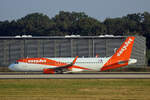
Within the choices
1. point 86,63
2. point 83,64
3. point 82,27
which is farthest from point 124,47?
point 82,27

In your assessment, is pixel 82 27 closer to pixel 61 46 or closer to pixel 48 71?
pixel 61 46

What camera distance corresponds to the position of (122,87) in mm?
38469

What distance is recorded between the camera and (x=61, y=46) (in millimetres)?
88438

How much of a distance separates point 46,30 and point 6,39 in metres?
62.2

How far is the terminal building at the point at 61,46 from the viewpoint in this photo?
87.7m

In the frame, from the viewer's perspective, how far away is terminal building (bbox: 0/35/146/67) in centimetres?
8769

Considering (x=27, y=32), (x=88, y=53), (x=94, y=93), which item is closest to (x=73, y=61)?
(x=88, y=53)

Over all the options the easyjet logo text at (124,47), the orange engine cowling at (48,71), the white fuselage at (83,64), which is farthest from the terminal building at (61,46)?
the orange engine cowling at (48,71)

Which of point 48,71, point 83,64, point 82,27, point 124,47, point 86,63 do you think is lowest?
point 48,71

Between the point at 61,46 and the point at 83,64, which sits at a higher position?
the point at 61,46

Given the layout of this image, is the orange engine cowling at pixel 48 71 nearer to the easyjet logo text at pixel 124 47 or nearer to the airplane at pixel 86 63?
the airplane at pixel 86 63

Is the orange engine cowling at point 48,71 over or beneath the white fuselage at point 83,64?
beneath

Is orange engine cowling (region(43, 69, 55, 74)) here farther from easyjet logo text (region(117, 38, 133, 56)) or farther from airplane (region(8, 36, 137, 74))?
easyjet logo text (region(117, 38, 133, 56))

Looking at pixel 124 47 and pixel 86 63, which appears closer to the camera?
pixel 86 63
